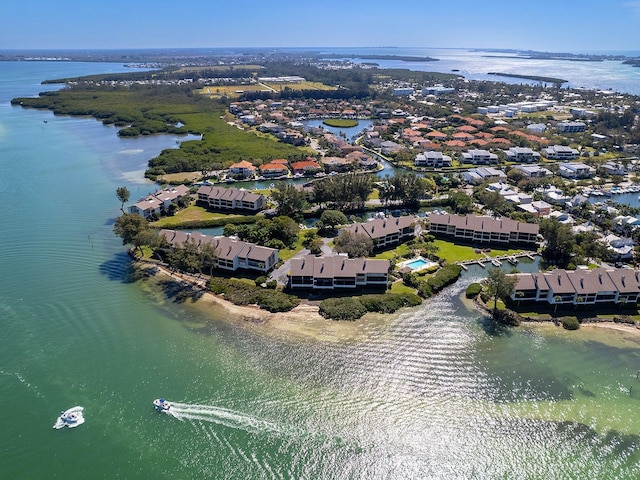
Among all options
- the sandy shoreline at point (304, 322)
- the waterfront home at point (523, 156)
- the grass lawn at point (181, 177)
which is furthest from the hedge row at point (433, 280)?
the waterfront home at point (523, 156)

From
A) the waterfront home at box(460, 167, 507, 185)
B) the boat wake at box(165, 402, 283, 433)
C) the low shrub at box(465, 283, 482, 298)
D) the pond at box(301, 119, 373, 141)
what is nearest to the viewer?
the boat wake at box(165, 402, 283, 433)

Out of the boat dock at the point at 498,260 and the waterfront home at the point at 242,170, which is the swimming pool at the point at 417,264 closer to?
the boat dock at the point at 498,260

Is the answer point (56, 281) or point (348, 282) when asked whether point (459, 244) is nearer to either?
point (348, 282)

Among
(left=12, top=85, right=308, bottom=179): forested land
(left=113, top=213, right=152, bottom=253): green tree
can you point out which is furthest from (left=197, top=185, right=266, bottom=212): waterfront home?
(left=12, top=85, right=308, bottom=179): forested land

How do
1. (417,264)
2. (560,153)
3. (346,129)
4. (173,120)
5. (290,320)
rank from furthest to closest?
(173,120) < (346,129) < (560,153) < (417,264) < (290,320)

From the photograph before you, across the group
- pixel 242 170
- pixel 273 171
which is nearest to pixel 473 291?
pixel 273 171

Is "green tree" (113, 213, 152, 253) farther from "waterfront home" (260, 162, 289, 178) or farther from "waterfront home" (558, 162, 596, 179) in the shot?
"waterfront home" (558, 162, 596, 179)

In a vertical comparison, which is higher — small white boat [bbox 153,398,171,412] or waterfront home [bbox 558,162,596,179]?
small white boat [bbox 153,398,171,412]

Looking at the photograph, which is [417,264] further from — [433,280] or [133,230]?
[133,230]
